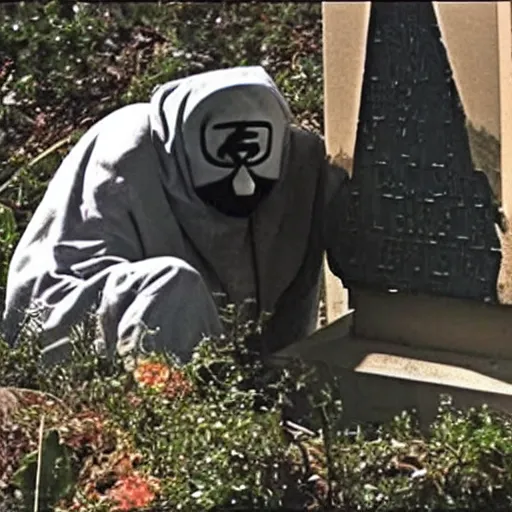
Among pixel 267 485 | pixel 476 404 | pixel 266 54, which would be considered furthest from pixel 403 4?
pixel 266 54

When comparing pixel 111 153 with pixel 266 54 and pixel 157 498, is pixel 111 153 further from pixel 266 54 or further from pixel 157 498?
pixel 266 54

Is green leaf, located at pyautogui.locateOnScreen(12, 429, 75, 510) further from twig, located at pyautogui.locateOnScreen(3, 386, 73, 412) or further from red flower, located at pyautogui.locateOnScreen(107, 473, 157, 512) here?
twig, located at pyautogui.locateOnScreen(3, 386, 73, 412)

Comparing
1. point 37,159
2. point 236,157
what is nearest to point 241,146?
point 236,157

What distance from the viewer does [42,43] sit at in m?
9.66

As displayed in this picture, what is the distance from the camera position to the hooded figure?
20.4 feet

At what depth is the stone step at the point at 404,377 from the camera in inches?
233

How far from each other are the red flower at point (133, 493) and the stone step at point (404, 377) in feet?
2.78

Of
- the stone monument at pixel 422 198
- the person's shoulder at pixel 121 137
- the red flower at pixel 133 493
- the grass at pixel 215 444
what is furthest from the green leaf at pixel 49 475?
the person's shoulder at pixel 121 137

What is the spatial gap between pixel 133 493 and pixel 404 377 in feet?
3.42

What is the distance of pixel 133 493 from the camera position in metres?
5.34

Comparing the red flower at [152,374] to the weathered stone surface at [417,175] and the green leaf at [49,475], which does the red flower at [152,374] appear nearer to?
the green leaf at [49,475]

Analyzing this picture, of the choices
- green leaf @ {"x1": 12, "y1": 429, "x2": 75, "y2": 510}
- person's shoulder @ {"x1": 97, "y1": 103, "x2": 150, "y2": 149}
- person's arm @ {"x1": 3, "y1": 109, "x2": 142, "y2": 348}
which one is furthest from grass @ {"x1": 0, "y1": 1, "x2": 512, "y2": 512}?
person's shoulder @ {"x1": 97, "y1": 103, "x2": 150, "y2": 149}

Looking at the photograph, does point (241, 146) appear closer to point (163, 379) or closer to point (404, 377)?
point (404, 377)

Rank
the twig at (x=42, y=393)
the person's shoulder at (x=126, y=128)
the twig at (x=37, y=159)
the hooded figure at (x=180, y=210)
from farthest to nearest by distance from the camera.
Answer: the twig at (x=37, y=159), the person's shoulder at (x=126, y=128), the hooded figure at (x=180, y=210), the twig at (x=42, y=393)
